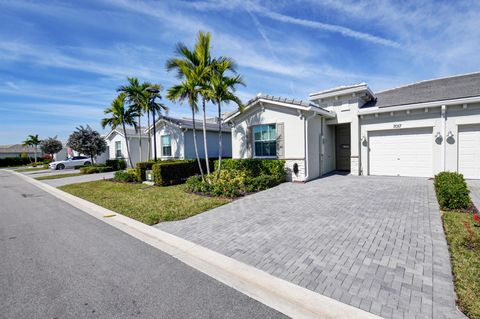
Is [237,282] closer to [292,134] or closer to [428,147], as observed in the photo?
[292,134]

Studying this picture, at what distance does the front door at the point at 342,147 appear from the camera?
Result: 14.7 m

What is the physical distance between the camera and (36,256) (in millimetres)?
4480

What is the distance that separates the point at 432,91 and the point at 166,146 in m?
17.1

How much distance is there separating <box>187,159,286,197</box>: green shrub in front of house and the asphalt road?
4473 mm

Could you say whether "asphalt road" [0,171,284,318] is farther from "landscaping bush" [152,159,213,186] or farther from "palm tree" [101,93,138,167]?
"palm tree" [101,93,138,167]

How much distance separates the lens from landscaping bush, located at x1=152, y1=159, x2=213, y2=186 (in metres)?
12.7

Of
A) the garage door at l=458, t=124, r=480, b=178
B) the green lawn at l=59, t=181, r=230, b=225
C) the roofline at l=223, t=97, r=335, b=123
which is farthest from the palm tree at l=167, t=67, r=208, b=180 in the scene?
the garage door at l=458, t=124, r=480, b=178

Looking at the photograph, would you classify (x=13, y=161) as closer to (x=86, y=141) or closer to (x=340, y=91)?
(x=86, y=141)

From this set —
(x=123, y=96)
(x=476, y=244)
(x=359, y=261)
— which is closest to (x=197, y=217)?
(x=359, y=261)

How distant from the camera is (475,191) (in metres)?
8.40

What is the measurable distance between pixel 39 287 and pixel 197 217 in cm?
377

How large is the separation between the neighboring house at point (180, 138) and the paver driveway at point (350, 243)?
10.2 m

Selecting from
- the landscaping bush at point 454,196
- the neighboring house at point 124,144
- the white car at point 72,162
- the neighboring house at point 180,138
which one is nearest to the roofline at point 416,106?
the landscaping bush at point 454,196

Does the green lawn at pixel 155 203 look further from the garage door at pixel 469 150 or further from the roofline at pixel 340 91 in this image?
the garage door at pixel 469 150
